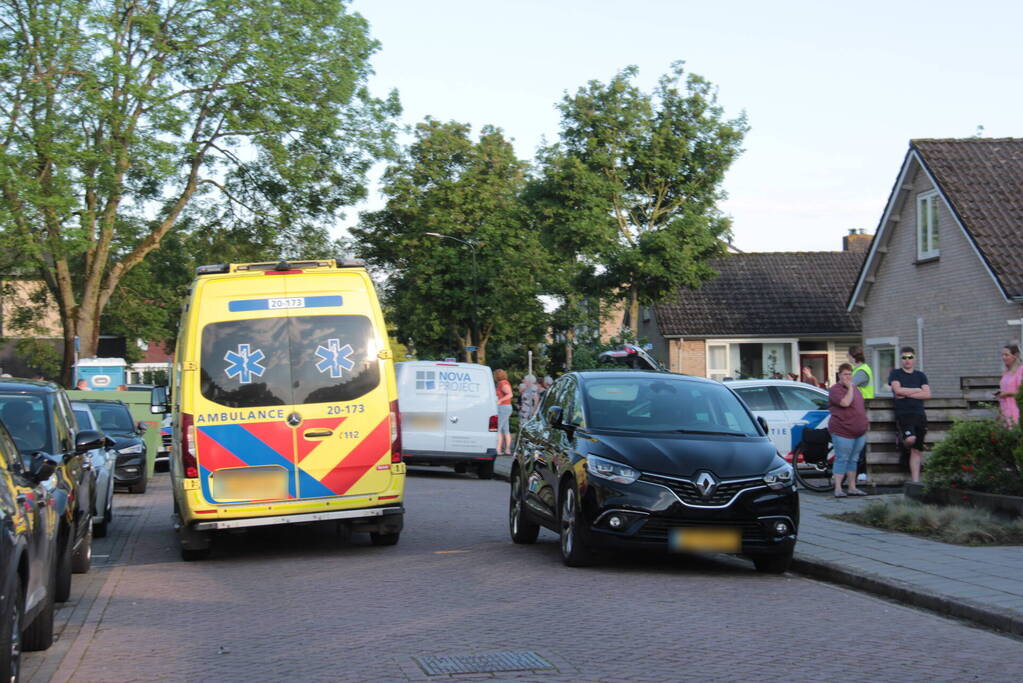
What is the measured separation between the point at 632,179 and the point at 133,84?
19.3 m

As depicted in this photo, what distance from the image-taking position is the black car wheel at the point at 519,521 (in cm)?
1195

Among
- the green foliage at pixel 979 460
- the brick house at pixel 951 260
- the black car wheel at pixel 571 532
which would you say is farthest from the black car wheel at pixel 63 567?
the brick house at pixel 951 260

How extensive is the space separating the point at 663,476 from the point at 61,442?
4.81 m

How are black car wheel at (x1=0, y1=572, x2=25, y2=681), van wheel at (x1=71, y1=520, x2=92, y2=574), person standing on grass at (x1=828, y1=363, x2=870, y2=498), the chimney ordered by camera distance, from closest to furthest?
1. black car wheel at (x1=0, y1=572, x2=25, y2=681)
2. van wheel at (x1=71, y1=520, x2=92, y2=574)
3. person standing on grass at (x1=828, y1=363, x2=870, y2=498)
4. the chimney

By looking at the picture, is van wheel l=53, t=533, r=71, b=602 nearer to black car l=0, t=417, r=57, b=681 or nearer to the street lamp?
black car l=0, t=417, r=57, b=681

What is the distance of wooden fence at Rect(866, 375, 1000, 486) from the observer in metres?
16.0

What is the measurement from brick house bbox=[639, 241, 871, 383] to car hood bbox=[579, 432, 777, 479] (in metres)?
34.3

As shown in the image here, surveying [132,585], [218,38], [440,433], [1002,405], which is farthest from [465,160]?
[132,585]

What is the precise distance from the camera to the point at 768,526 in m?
9.80

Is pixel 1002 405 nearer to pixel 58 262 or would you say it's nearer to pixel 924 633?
pixel 924 633

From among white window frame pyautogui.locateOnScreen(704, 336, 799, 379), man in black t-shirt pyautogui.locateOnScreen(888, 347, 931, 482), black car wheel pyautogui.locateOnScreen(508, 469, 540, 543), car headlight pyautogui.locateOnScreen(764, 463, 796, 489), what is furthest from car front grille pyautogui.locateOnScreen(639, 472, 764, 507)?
white window frame pyautogui.locateOnScreen(704, 336, 799, 379)

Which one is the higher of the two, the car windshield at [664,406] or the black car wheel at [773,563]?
the car windshield at [664,406]

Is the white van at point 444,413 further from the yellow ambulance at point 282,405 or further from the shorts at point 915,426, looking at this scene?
the yellow ambulance at point 282,405

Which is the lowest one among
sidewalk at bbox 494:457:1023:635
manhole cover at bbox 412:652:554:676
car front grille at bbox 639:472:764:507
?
manhole cover at bbox 412:652:554:676
